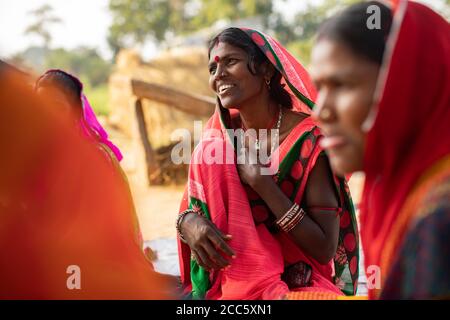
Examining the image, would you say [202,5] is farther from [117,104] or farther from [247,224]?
[247,224]

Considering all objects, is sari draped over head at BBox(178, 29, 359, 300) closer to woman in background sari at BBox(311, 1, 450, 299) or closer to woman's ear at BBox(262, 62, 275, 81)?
woman's ear at BBox(262, 62, 275, 81)

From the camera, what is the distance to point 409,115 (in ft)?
4.39

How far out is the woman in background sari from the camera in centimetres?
129

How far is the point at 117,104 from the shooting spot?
15.8 meters

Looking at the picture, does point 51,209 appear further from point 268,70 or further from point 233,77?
point 268,70

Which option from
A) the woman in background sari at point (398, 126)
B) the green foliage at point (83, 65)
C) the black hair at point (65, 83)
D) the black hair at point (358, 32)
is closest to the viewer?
the woman in background sari at point (398, 126)

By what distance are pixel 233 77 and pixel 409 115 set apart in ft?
4.08

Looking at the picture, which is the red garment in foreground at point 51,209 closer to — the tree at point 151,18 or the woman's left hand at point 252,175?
the woman's left hand at point 252,175

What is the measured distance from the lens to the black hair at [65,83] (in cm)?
331

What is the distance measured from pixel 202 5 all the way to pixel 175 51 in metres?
23.3

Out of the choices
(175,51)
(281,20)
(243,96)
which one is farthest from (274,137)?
(281,20)

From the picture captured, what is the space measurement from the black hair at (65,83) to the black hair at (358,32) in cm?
221

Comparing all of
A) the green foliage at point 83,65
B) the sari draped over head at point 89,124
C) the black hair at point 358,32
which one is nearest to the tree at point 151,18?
the green foliage at point 83,65

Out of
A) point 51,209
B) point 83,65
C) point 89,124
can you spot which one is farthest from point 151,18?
point 51,209
